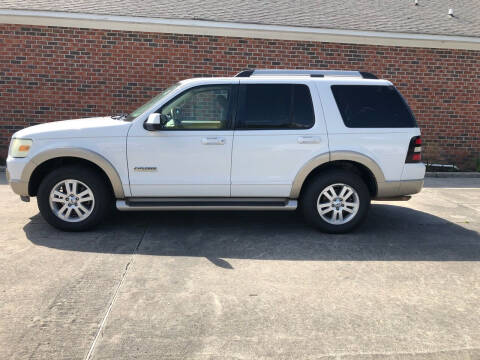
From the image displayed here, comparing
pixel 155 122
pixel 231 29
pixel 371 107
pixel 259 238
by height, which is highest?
pixel 231 29

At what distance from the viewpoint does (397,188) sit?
5820 mm

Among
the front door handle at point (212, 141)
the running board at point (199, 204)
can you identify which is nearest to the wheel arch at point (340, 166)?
the running board at point (199, 204)

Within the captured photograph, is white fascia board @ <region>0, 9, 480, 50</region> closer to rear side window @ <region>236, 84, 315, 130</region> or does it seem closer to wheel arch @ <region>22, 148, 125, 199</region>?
rear side window @ <region>236, 84, 315, 130</region>

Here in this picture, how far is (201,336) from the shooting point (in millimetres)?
3303

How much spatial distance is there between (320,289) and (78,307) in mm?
2085

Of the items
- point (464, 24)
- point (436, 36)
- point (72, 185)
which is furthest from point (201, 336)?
point (464, 24)

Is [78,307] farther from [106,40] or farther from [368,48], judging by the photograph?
[368,48]

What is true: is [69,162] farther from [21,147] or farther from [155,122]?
[155,122]

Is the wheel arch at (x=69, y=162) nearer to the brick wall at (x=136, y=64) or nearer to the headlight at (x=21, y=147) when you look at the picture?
the headlight at (x=21, y=147)

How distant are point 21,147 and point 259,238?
3.08m

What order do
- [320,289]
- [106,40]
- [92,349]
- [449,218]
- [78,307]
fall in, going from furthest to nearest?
[106,40], [449,218], [320,289], [78,307], [92,349]

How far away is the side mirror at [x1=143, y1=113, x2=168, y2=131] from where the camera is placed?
210 inches

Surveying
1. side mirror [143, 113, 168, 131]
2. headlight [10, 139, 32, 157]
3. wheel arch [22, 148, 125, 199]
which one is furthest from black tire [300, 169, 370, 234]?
headlight [10, 139, 32, 157]

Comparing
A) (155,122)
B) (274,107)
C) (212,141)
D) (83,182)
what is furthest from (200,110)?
(83,182)
